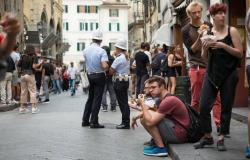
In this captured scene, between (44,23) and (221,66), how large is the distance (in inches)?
1838

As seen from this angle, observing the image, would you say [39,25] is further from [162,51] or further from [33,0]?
[162,51]

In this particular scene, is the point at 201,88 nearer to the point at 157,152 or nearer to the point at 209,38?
the point at 157,152

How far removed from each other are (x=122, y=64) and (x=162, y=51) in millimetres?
7244

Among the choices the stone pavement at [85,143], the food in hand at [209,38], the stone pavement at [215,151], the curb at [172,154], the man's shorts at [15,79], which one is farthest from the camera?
the man's shorts at [15,79]

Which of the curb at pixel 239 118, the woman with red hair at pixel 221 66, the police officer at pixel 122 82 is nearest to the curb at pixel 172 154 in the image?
the woman with red hair at pixel 221 66

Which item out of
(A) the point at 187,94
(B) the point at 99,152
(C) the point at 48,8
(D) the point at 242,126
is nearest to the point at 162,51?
(A) the point at 187,94

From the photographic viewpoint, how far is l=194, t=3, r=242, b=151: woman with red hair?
6.73 m

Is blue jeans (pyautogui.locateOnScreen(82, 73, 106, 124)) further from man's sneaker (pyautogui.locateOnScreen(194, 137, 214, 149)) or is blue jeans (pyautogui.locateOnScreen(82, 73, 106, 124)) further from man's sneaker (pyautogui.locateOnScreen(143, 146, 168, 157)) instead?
man's sneaker (pyautogui.locateOnScreen(194, 137, 214, 149))

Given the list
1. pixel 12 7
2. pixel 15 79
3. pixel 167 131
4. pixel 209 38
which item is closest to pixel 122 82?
pixel 167 131

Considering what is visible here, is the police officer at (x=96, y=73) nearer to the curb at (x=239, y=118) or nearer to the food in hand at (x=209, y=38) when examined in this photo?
the curb at (x=239, y=118)

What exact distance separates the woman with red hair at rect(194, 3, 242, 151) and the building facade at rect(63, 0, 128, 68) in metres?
96.0

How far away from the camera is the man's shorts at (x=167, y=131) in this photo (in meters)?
7.49

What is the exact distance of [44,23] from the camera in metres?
52.4

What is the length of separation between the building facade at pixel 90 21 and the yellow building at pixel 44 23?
38256 millimetres
